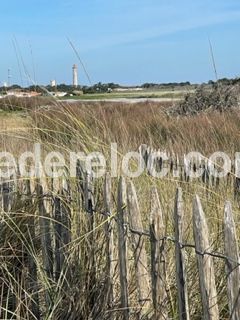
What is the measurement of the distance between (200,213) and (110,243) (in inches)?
38.0

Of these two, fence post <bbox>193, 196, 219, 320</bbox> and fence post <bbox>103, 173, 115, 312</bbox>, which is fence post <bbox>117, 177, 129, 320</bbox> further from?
fence post <bbox>193, 196, 219, 320</bbox>

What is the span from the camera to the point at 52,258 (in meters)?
3.70

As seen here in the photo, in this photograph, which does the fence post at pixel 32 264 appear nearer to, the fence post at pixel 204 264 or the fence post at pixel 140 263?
the fence post at pixel 140 263

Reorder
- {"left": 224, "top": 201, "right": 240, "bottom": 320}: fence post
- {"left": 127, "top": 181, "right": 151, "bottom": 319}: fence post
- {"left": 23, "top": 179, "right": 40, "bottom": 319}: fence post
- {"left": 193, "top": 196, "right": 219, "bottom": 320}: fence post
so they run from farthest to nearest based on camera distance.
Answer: {"left": 23, "top": 179, "right": 40, "bottom": 319}: fence post
{"left": 127, "top": 181, "right": 151, "bottom": 319}: fence post
{"left": 193, "top": 196, "right": 219, "bottom": 320}: fence post
{"left": 224, "top": 201, "right": 240, "bottom": 320}: fence post

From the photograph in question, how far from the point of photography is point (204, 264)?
2.32 m

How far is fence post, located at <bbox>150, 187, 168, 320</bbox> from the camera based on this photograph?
2654 millimetres

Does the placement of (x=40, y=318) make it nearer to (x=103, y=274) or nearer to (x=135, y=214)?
(x=103, y=274)

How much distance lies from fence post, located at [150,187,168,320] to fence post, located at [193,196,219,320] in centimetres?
35

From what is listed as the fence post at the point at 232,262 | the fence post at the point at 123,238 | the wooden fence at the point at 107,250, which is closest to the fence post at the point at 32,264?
the wooden fence at the point at 107,250

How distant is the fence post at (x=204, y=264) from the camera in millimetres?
2297

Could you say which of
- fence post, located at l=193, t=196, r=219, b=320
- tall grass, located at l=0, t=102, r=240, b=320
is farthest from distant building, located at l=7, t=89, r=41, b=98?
fence post, located at l=193, t=196, r=219, b=320

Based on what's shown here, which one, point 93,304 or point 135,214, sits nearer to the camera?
point 135,214

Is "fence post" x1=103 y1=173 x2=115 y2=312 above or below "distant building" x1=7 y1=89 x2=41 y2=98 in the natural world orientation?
below

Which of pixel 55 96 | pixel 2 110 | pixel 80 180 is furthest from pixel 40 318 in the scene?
pixel 2 110
